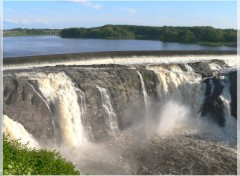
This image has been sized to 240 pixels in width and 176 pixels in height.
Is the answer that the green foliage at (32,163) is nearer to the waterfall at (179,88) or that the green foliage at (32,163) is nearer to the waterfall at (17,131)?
the waterfall at (17,131)

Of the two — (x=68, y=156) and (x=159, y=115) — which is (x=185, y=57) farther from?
(x=68, y=156)

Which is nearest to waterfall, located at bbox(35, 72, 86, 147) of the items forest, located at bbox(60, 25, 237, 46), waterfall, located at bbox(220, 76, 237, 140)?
waterfall, located at bbox(220, 76, 237, 140)

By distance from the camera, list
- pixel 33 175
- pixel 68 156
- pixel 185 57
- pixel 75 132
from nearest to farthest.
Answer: pixel 33 175 < pixel 68 156 < pixel 75 132 < pixel 185 57

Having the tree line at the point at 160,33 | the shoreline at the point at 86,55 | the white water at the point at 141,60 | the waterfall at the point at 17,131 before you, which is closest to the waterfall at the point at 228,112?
the white water at the point at 141,60

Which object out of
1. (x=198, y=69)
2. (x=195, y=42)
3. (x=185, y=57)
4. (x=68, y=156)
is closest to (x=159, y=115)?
(x=198, y=69)

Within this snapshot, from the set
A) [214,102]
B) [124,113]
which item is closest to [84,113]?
[124,113]

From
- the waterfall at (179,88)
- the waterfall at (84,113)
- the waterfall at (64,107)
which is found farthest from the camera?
the waterfall at (179,88)

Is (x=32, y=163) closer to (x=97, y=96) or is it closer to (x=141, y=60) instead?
(x=97, y=96)
